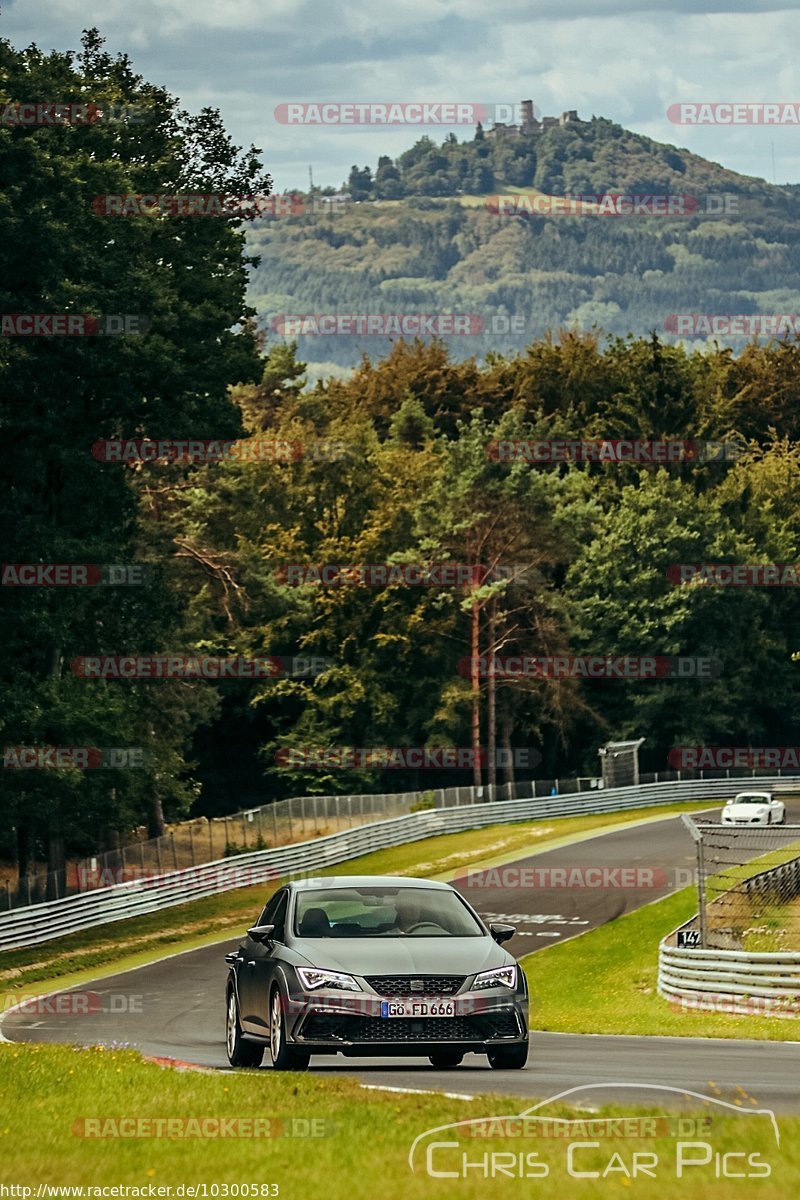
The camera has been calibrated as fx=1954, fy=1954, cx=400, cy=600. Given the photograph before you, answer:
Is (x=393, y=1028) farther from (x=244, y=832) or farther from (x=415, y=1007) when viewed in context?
(x=244, y=832)

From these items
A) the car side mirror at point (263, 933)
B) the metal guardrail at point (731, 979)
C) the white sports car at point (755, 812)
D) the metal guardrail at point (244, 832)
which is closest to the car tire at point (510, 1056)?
the car side mirror at point (263, 933)

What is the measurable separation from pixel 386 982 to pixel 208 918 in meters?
35.5

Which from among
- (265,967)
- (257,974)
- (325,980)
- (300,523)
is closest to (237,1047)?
(257,974)

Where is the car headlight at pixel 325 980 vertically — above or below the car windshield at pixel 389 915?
below

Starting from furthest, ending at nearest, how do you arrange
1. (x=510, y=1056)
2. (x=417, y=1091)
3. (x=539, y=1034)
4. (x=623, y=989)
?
(x=623, y=989) → (x=539, y=1034) → (x=510, y=1056) → (x=417, y=1091)

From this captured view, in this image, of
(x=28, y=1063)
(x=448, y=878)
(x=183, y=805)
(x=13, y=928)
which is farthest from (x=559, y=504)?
(x=28, y=1063)

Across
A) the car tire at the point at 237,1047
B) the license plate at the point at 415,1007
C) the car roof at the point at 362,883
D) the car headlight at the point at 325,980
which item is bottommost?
the car tire at the point at 237,1047

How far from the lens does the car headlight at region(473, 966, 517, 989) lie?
15.4 m

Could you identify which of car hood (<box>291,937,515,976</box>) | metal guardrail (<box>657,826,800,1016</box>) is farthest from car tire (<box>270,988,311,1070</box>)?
metal guardrail (<box>657,826,800,1016</box>)

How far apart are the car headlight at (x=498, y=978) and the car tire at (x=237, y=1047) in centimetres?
254

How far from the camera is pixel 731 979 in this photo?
93.0ft

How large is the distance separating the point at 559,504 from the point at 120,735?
51217 millimetres

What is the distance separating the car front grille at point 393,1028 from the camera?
50.0ft

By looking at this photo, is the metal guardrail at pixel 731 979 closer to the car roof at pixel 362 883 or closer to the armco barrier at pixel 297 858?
the car roof at pixel 362 883
